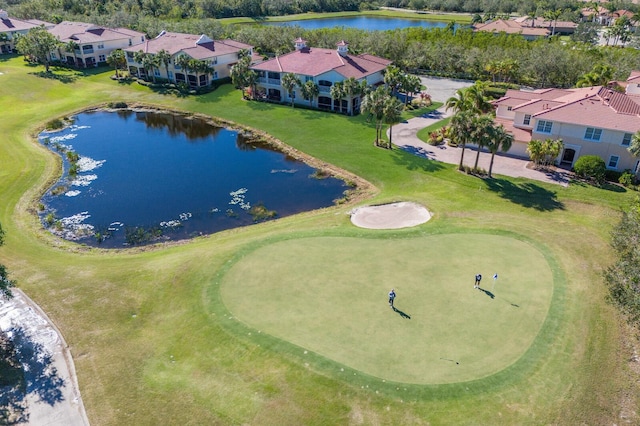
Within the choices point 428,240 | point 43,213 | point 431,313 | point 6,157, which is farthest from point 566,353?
point 6,157

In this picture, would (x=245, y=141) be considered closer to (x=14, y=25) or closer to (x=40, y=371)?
(x=40, y=371)

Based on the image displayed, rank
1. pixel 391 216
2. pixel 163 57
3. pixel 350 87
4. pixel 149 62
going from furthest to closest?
pixel 149 62
pixel 163 57
pixel 350 87
pixel 391 216

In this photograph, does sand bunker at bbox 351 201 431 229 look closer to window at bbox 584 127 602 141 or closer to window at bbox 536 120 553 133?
window at bbox 536 120 553 133

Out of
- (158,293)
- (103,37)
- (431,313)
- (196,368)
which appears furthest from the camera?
(103,37)

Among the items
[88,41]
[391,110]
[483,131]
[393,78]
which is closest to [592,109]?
[483,131]

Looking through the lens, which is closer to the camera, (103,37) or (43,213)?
(43,213)

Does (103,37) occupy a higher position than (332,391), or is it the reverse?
(103,37)

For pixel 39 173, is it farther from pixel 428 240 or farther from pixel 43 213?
pixel 428 240
